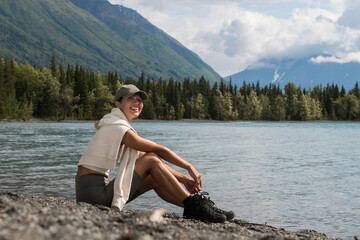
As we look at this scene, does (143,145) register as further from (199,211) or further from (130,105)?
(199,211)

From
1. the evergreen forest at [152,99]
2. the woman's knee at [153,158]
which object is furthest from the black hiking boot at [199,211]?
the evergreen forest at [152,99]

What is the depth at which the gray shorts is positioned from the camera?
216 inches

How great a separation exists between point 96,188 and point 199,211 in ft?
4.95

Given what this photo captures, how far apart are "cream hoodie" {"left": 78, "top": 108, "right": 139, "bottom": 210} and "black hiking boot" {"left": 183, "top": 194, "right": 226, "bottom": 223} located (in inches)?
35.6

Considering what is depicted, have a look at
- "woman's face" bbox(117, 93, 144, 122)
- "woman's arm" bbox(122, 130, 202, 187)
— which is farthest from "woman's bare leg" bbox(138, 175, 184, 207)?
"woman's face" bbox(117, 93, 144, 122)

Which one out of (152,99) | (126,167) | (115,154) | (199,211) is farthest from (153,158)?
(152,99)

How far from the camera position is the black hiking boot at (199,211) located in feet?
18.6

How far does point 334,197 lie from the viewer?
10.6 m

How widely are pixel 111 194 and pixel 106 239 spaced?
2468 mm

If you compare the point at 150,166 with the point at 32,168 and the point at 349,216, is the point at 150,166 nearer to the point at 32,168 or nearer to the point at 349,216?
the point at 349,216

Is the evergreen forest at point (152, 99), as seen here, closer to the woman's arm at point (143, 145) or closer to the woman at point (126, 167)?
the woman at point (126, 167)

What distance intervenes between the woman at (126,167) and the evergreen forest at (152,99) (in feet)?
248

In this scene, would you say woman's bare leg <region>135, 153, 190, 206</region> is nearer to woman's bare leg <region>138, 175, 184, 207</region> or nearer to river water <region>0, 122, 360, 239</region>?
woman's bare leg <region>138, 175, 184, 207</region>

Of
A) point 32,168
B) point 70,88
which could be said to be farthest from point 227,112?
point 32,168
